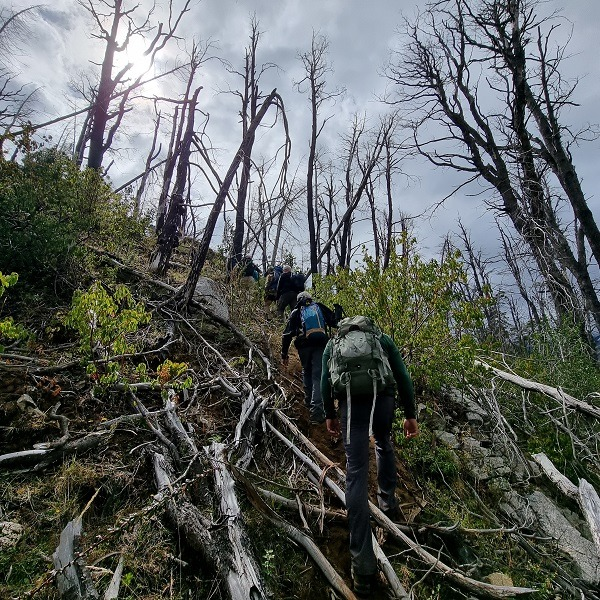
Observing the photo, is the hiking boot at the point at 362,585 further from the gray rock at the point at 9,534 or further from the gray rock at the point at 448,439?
the gray rock at the point at 448,439

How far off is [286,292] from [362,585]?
7.32 m

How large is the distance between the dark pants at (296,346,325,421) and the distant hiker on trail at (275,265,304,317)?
163 inches

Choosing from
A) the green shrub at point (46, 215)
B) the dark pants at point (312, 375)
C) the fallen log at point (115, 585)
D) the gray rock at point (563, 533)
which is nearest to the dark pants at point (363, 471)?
the fallen log at point (115, 585)

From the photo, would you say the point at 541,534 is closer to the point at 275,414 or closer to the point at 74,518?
the point at 275,414

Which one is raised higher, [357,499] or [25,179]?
[25,179]

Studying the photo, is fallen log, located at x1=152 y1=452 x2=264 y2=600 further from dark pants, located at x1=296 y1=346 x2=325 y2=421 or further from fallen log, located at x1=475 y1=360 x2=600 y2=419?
fallen log, located at x1=475 y1=360 x2=600 y2=419

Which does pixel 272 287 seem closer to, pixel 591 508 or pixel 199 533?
pixel 591 508

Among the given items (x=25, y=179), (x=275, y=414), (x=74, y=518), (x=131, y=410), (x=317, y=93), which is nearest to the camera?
(x=74, y=518)

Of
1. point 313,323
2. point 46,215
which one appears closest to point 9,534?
point 313,323

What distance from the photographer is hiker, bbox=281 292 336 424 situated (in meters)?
5.12

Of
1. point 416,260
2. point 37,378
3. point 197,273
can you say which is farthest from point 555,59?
point 37,378

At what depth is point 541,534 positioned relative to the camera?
3768 millimetres

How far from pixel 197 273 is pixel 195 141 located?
206 cm

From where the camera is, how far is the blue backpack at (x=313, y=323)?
17.1ft
